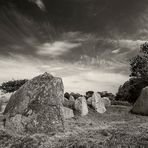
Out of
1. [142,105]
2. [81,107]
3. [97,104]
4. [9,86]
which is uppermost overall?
[9,86]

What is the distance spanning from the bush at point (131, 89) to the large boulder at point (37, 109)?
114ft

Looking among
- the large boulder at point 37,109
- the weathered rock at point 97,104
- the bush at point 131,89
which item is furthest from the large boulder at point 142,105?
the bush at point 131,89

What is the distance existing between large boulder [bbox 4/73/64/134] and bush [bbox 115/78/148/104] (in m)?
34.8

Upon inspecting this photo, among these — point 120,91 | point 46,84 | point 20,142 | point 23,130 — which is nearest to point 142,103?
point 46,84

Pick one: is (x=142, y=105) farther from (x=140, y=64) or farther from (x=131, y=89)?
(x=140, y=64)

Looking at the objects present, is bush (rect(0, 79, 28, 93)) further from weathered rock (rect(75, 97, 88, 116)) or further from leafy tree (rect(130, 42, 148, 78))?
weathered rock (rect(75, 97, 88, 116))

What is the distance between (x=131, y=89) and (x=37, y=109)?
3771 centimetres

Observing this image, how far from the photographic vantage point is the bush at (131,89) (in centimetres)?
4844

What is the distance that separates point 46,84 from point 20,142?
16.1 ft

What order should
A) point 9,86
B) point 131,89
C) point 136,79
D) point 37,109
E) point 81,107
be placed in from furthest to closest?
point 9,86 < point 136,79 < point 131,89 < point 81,107 < point 37,109

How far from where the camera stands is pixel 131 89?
4984 cm

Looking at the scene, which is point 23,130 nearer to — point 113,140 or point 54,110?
point 54,110

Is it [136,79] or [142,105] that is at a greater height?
[136,79]

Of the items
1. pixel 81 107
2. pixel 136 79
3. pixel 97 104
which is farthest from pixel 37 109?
pixel 136 79
